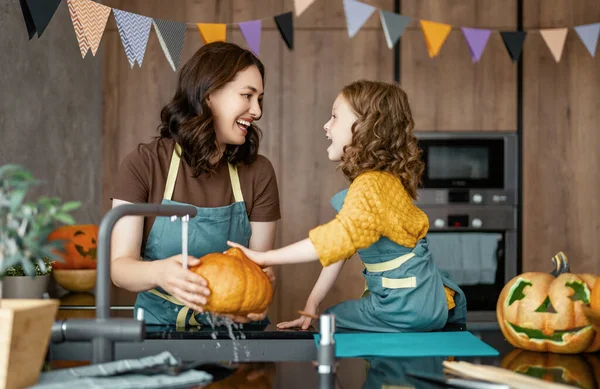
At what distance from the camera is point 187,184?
5.88 ft

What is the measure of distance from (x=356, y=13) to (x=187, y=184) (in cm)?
169

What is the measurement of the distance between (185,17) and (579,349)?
2866mm

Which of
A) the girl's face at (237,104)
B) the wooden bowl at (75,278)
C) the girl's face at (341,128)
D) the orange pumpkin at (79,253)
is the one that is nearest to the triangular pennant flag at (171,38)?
the orange pumpkin at (79,253)

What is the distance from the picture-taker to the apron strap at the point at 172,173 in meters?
1.76

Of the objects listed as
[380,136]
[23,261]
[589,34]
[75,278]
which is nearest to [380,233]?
[380,136]

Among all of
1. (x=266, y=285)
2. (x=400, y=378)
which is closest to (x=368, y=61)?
(x=266, y=285)

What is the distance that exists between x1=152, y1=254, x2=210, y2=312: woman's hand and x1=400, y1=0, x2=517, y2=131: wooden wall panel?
2.52 meters

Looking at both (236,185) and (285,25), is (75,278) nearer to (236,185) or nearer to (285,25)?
(236,185)

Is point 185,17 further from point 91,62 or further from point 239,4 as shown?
point 91,62

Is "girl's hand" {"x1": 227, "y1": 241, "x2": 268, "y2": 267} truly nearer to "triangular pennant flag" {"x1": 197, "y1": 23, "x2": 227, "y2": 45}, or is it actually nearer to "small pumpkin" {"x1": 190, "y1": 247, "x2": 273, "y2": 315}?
"small pumpkin" {"x1": 190, "y1": 247, "x2": 273, "y2": 315}

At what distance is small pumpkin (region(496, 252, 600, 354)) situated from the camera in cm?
122

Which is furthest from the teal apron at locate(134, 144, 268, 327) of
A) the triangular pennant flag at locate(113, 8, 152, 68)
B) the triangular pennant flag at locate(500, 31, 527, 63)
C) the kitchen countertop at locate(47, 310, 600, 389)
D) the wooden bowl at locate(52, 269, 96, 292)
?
the triangular pennant flag at locate(500, 31, 527, 63)

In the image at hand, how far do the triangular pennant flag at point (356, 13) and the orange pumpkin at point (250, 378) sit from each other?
2245 millimetres

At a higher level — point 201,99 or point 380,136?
point 201,99
